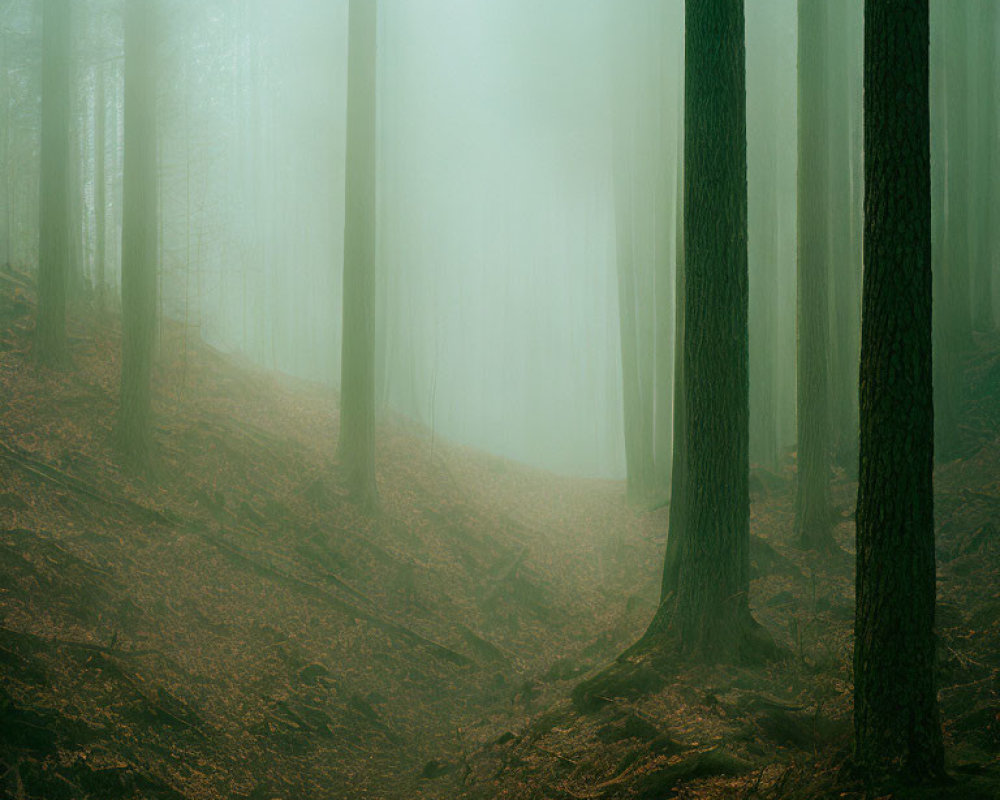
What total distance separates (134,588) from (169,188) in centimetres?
1534

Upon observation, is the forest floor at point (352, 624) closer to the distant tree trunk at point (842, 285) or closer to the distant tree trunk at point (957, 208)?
the distant tree trunk at point (957, 208)

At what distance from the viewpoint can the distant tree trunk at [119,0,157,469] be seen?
10398mm

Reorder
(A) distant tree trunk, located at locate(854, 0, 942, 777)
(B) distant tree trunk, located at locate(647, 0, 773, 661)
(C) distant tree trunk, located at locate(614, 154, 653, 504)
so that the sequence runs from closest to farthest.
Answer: (A) distant tree trunk, located at locate(854, 0, 942, 777)
(B) distant tree trunk, located at locate(647, 0, 773, 661)
(C) distant tree trunk, located at locate(614, 154, 653, 504)

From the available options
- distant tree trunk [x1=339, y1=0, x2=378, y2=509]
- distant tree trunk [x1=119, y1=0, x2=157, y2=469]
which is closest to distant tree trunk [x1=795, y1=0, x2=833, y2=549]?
distant tree trunk [x1=339, y1=0, x2=378, y2=509]

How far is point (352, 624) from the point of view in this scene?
9320 mm

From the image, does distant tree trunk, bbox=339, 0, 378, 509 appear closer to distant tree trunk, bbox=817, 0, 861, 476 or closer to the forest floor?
the forest floor

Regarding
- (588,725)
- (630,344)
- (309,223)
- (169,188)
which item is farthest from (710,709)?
(309,223)

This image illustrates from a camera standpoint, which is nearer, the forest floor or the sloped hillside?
the forest floor

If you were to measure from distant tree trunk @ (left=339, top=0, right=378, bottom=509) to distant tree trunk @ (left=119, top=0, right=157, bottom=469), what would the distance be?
3.20 m

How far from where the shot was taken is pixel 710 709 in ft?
18.3

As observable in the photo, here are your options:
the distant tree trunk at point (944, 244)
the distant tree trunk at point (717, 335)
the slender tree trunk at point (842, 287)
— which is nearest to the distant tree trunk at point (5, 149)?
the distant tree trunk at point (717, 335)

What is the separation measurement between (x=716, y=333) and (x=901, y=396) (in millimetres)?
2541

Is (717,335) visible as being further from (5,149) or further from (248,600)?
(5,149)

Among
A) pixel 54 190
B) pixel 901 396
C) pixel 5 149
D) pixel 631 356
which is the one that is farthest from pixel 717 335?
pixel 5 149
